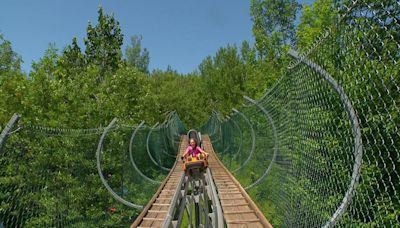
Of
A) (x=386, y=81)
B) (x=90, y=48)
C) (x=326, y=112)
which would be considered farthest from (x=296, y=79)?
(x=90, y=48)

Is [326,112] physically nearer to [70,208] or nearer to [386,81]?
[386,81]

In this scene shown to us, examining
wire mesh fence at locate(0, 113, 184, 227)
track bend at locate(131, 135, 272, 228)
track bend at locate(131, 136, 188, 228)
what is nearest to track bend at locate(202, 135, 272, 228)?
track bend at locate(131, 135, 272, 228)

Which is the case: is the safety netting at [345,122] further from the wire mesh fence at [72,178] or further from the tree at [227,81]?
A: the tree at [227,81]

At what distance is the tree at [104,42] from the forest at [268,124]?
0.05 meters

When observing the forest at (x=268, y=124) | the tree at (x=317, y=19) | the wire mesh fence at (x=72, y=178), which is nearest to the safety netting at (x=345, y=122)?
the forest at (x=268, y=124)

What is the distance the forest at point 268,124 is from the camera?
8.87 ft

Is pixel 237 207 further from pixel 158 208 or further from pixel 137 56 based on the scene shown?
pixel 137 56

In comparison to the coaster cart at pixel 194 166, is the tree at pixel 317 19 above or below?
above

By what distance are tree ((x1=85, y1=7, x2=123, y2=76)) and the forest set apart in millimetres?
51

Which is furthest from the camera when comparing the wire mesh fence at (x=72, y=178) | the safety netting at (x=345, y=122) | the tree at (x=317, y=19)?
the tree at (x=317, y=19)

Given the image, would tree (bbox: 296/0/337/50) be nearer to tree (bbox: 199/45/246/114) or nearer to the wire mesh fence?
the wire mesh fence

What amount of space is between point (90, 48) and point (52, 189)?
14139 mm

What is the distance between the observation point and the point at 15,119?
2.80 m

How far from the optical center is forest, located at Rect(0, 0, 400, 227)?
2.70 meters
